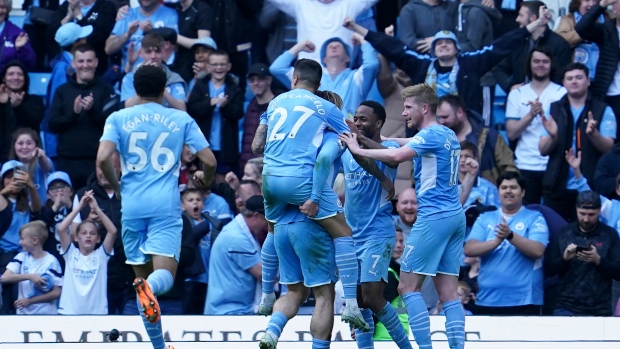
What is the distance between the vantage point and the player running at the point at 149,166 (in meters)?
11.6

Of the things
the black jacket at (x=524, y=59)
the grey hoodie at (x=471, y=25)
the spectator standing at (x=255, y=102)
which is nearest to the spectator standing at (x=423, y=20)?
the grey hoodie at (x=471, y=25)

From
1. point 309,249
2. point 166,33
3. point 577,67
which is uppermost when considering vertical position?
point 166,33

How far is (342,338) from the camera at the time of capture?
14.1 meters

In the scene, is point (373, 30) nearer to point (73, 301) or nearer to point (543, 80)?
point (543, 80)

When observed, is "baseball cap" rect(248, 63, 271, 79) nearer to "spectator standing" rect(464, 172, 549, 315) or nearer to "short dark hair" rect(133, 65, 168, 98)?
"spectator standing" rect(464, 172, 549, 315)

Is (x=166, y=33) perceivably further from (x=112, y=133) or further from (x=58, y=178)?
(x=112, y=133)

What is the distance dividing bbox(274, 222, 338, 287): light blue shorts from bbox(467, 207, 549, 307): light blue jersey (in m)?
4.07

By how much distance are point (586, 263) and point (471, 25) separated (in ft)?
12.5

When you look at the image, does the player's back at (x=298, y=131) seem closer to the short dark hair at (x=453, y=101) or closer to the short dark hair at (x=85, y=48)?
the short dark hair at (x=453, y=101)

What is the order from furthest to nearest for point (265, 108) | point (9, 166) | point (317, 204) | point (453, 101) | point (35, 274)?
point (265, 108) → point (9, 166) → point (453, 101) → point (35, 274) → point (317, 204)

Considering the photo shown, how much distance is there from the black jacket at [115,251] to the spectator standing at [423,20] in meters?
4.29

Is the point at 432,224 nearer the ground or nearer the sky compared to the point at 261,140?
nearer the ground

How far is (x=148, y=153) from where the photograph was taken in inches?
460

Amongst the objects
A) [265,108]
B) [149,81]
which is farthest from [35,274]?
[149,81]
